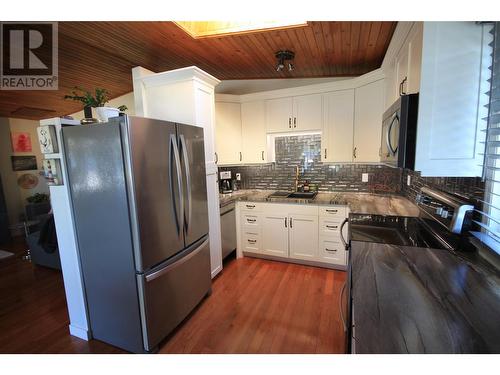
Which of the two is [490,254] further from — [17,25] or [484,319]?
[17,25]

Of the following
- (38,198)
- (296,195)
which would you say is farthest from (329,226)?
(38,198)

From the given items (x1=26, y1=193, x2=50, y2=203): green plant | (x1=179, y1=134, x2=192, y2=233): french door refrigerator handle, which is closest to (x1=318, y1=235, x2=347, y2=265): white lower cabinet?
(x1=179, y1=134, x2=192, y2=233): french door refrigerator handle

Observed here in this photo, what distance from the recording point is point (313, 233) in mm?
2883

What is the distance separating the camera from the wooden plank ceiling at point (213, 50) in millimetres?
1908

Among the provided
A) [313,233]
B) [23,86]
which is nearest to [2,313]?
[23,86]

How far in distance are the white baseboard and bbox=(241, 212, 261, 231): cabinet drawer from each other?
194cm

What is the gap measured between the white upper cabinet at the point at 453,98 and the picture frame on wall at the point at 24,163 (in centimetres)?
655

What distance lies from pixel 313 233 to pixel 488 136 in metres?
1.95

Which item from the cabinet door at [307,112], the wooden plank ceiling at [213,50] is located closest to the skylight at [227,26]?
the wooden plank ceiling at [213,50]

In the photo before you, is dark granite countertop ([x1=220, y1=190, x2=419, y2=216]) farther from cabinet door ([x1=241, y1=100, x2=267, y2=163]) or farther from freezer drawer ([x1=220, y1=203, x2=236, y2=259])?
cabinet door ([x1=241, y1=100, x2=267, y2=163])

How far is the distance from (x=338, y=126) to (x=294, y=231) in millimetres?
1448

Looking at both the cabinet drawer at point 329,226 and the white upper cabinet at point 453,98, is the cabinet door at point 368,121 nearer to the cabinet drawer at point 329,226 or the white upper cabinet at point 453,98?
the cabinet drawer at point 329,226

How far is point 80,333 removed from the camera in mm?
1911

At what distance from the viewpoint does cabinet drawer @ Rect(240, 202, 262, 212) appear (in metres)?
3.12
